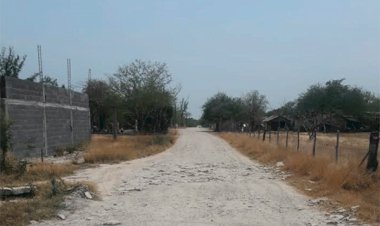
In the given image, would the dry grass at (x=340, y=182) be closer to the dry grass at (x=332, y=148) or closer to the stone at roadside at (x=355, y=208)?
the stone at roadside at (x=355, y=208)

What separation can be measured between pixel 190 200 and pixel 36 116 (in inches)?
603

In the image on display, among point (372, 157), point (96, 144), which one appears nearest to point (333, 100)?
point (96, 144)

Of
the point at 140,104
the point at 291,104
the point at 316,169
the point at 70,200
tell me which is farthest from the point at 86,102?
the point at 291,104

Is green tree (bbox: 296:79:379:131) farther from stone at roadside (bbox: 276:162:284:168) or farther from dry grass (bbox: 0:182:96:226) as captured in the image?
dry grass (bbox: 0:182:96:226)

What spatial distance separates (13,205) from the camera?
35.3 feet

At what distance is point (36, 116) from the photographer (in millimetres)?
26234

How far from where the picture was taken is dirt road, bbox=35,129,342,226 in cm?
1045

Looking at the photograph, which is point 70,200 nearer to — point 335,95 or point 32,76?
point 32,76

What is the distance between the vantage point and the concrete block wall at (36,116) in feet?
75.4

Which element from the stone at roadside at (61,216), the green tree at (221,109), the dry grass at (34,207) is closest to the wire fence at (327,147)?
the dry grass at (34,207)

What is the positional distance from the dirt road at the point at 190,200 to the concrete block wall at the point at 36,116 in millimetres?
4751

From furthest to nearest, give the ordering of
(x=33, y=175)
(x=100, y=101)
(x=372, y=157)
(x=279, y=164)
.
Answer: (x=100, y=101) < (x=279, y=164) < (x=33, y=175) < (x=372, y=157)

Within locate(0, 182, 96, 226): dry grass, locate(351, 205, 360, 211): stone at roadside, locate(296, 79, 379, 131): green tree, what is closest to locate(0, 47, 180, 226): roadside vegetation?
locate(0, 182, 96, 226): dry grass

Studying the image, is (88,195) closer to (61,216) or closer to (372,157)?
(61,216)
